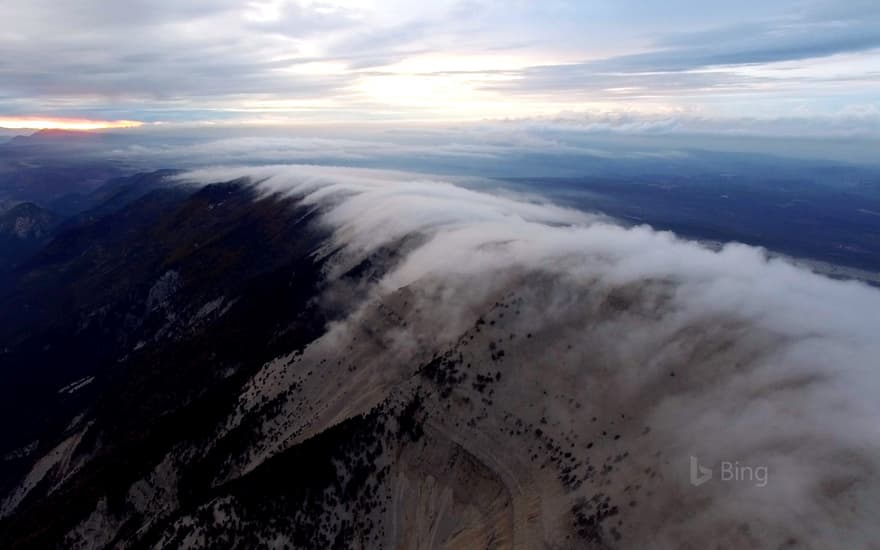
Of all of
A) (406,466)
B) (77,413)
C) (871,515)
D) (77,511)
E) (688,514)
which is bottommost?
(77,413)

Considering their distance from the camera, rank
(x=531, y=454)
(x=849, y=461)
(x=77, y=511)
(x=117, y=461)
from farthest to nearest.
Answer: (x=117, y=461), (x=77, y=511), (x=531, y=454), (x=849, y=461)

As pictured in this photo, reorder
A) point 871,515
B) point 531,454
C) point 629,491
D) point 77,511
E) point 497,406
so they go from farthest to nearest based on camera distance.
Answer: point 77,511 → point 497,406 → point 531,454 → point 629,491 → point 871,515

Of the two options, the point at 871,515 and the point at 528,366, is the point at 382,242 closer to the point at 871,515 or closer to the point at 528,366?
the point at 528,366

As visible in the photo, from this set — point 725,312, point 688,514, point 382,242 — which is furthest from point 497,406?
point 382,242

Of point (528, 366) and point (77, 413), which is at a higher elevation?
point (528, 366)

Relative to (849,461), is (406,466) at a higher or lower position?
lower

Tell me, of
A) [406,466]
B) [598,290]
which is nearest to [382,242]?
[598,290]

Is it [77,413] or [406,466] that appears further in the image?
[77,413]

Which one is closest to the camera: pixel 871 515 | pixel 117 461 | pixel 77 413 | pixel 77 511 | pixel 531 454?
pixel 871 515

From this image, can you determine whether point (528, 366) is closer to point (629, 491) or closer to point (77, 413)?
point (629, 491)
